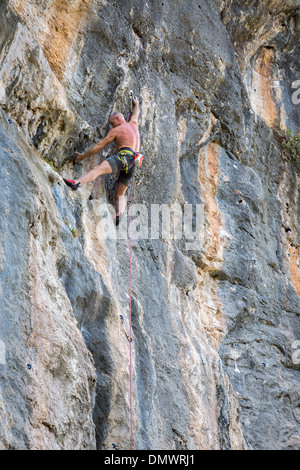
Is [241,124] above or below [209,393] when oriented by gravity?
above

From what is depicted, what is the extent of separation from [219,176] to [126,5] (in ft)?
9.43

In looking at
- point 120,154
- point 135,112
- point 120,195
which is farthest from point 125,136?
point 120,195

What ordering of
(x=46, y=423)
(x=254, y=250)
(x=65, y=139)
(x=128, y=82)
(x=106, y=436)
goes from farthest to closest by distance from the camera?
(x=254, y=250) < (x=128, y=82) < (x=65, y=139) < (x=106, y=436) < (x=46, y=423)

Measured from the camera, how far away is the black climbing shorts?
8.39 metres

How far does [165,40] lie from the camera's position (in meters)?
9.74

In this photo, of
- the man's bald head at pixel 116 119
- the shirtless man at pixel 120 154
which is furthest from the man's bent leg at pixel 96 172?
the man's bald head at pixel 116 119

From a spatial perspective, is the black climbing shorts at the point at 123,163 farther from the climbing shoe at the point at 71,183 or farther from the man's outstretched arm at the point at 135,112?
the climbing shoe at the point at 71,183

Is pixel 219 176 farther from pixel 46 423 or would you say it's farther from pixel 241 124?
pixel 46 423

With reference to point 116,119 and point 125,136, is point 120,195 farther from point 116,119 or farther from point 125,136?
point 116,119

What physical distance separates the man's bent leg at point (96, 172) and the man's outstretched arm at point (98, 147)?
0.56ft

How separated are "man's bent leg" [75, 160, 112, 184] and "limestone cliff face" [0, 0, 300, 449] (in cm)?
19

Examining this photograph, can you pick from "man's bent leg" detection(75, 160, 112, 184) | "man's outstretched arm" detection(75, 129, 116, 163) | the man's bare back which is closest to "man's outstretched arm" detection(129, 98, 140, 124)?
the man's bare back

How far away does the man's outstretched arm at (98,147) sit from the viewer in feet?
26.9

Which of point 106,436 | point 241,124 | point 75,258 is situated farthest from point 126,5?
point 106,436
